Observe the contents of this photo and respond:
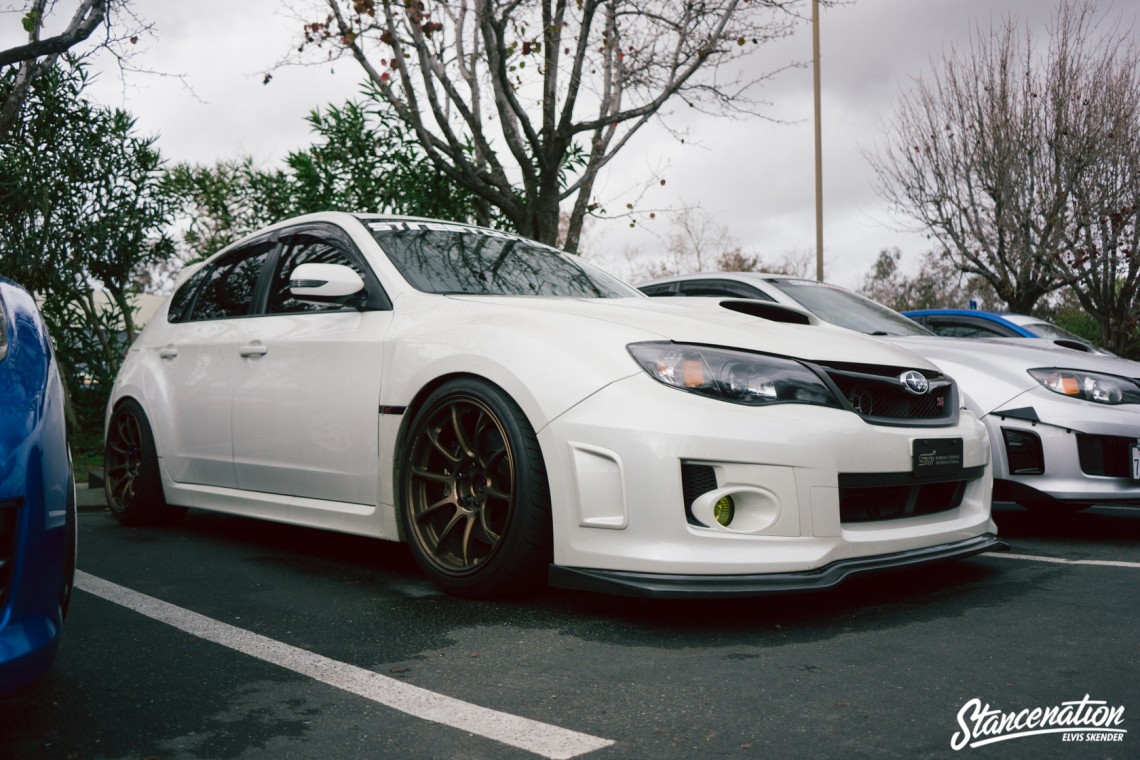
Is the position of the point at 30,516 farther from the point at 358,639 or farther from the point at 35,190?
the point at 35,190

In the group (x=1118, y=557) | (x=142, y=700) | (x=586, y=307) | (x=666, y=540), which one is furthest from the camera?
(x=1118, y=557)

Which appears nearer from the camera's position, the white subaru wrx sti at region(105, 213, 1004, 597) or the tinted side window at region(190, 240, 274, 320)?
the white subaru wrx sti at region(105, 213, 1004, 597)

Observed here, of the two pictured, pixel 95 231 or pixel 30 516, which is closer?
pixel 30 516

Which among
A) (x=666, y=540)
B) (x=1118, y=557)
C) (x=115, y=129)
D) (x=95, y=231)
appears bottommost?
(x=1118, y=557)

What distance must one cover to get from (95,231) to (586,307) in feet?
26.8

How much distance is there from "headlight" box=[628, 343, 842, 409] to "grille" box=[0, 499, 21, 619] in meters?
1.86

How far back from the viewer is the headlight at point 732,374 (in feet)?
10.9

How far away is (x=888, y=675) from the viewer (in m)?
2.79

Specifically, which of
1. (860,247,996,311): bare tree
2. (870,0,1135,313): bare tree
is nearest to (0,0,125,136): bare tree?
(870,0,1135,313): bare tree

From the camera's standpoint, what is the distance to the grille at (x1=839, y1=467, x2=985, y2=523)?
338cm

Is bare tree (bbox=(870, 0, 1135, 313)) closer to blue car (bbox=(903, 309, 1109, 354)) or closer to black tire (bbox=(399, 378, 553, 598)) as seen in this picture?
blue car (bbox=(903, 309, 1109, 354))

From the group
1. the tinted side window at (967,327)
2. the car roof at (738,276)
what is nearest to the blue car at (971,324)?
the tinted side window at (967,327)

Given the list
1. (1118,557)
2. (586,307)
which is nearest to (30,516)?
(586,307)

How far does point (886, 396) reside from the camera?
368 cm
